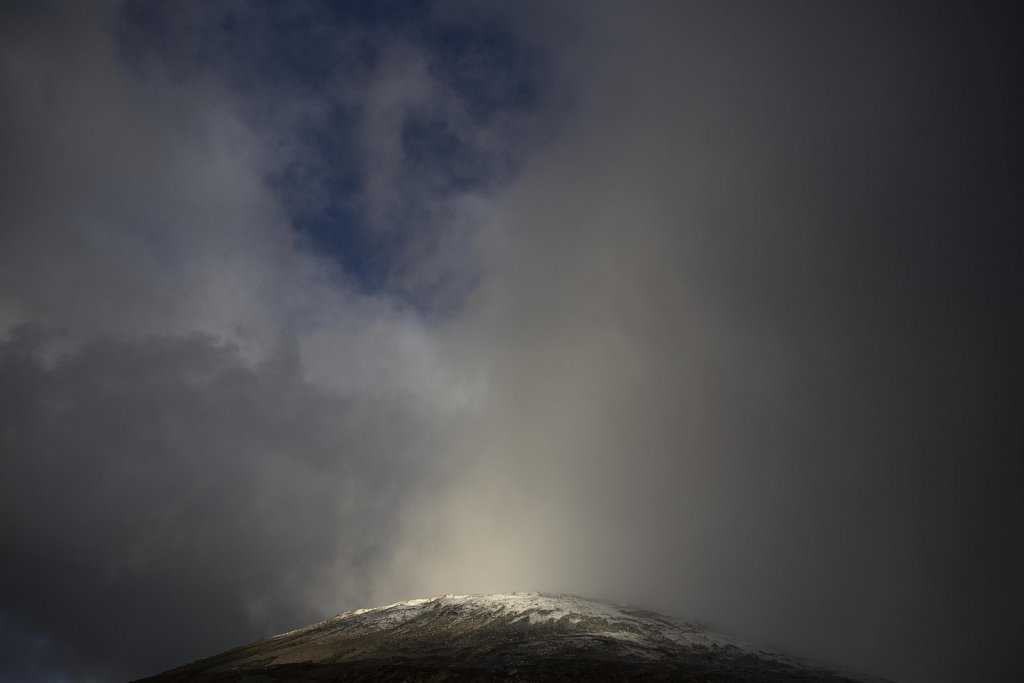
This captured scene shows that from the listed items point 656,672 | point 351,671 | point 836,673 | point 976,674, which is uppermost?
point 351,671

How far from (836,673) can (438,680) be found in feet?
298

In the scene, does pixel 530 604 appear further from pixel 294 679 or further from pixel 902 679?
pixel 902 679

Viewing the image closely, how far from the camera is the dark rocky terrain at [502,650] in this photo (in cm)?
8919

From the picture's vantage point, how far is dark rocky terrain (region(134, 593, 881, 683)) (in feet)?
293

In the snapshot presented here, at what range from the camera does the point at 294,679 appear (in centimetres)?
8888

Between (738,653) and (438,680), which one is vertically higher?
(438,680)

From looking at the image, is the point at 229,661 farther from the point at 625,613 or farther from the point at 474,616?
the point at 625,613

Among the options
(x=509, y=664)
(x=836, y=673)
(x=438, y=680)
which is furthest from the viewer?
(x=836, y=673)

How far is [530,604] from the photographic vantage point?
147000 millimetres

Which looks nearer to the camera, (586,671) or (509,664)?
(586,671)

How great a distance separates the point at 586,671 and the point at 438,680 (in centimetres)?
2611

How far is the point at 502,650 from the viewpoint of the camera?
4082 inches

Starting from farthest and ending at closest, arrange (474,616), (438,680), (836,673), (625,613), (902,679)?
(902,679) < (625,613) < (474,616) < (836,673) < (438,680)

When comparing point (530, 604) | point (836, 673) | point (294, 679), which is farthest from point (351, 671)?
point (836, 673)
